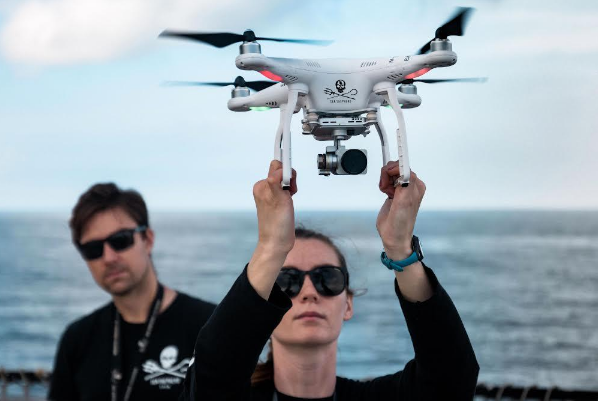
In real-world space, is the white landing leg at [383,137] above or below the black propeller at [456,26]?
below

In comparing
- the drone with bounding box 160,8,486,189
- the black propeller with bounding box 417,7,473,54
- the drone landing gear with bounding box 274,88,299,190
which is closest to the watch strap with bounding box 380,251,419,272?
the drone with bounding box 160,8,486,189

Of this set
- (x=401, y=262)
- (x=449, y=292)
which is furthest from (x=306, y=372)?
(x=449, y=292)

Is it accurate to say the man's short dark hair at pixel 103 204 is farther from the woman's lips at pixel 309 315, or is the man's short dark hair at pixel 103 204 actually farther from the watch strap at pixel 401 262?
the watch strap at pixel 401 262

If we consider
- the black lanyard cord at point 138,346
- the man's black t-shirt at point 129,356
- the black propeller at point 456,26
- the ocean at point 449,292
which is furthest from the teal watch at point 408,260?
the ocean at point 449,292

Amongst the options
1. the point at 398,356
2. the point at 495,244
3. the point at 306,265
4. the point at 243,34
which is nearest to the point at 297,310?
→ the point at 306,265

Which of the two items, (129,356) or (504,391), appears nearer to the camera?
(129,356)

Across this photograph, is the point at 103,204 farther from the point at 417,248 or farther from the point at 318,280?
the point at 417,248

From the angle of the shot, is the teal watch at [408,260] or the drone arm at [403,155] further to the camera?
the teal watch at [408,260]

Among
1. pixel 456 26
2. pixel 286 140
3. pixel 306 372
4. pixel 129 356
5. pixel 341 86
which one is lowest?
pixel 129 356
